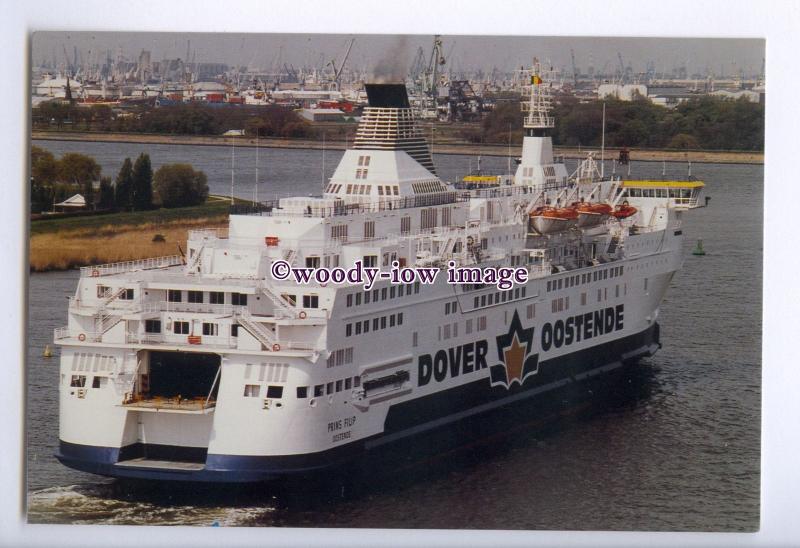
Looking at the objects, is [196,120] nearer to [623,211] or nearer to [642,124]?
[642,124]

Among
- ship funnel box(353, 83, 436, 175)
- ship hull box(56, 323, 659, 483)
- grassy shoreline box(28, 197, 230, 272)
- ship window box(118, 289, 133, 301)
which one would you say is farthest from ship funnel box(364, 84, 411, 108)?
ship window box(118, 289, 133, 301)

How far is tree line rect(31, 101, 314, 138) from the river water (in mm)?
320

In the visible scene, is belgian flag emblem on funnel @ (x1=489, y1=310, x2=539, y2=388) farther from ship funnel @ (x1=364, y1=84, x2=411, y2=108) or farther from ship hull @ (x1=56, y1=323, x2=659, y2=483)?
ship funnel @ (x1=364, y1=84, x2=411, y2=108)

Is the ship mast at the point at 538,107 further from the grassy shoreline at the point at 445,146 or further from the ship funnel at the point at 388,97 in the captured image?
the ship funnel at the point at 388,97

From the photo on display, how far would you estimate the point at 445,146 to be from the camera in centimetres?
2738

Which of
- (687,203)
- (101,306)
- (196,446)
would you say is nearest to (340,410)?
(196,446)

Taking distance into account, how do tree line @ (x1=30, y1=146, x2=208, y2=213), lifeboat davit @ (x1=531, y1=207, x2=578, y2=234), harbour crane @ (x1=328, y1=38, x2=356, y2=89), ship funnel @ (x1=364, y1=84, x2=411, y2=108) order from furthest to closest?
1. lifeboat davit @ (x1=531, y1=207, x2=578, y2=234)
2. ship funnel @ (x1=364, y1=84, x2=411, y2=108)
3. tree line @ (x1=30, y1=146, x2=208, y2=213)
4. harbour crane @ (x1=328, y1=38, x2=356, y2=89)

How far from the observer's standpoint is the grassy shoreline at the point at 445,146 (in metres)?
23.1

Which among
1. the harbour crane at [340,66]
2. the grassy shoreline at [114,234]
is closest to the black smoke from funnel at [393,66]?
the harbour crane at [340,66]

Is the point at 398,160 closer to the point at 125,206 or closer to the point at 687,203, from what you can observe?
the point at 125,206


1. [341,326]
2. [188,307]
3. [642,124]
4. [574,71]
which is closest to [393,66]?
[574,71]

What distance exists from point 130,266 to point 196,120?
9.60 ft

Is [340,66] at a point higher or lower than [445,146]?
higher

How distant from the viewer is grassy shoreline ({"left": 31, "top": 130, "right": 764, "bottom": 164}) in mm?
23125
